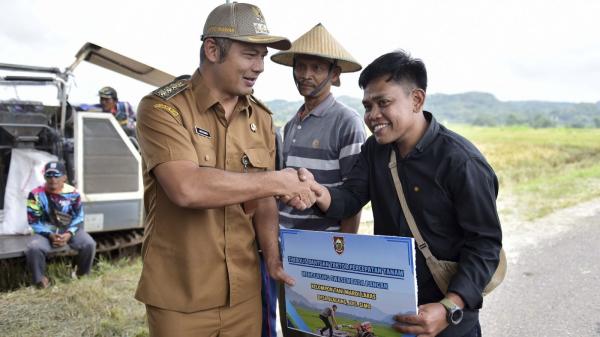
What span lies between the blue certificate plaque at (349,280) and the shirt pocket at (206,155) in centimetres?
44

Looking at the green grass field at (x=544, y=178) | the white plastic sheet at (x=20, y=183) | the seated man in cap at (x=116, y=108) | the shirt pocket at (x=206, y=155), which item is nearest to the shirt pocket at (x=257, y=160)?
the shirt pocket at (x=206, y=155)

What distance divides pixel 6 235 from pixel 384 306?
19.0 feet

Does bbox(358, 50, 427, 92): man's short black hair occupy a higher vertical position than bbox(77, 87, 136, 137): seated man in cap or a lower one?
higher

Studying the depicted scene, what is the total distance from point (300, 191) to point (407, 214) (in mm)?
478

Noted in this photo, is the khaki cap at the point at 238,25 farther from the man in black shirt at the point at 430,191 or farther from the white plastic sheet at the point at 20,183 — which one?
the white plastic sheet at the point at 20,183

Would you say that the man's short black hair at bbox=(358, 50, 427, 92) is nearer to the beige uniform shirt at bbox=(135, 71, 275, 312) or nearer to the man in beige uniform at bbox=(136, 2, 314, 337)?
the man in beige uniform at bbox=(136, 2, 314, 337)

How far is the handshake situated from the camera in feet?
7.33

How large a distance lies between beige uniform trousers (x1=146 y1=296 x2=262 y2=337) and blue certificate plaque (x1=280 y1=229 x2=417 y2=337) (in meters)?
0.23

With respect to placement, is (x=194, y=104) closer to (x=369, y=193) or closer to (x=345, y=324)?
(x=369, y=193)

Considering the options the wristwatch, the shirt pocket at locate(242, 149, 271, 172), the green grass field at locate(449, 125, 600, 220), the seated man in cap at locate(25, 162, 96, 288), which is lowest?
the green grass field at locate(449, 125, 600, 220)

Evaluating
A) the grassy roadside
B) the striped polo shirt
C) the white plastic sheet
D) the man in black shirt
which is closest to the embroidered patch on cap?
the man in black shirt

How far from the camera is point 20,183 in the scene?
651 centimetres

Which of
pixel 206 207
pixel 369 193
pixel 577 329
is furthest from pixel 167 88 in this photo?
pixel 577 329

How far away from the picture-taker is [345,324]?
2.09 m
